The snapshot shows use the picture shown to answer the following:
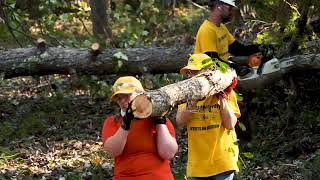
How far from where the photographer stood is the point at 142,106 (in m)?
3.54

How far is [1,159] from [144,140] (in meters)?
3.82

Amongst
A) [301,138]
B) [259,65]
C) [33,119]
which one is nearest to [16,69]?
[33,119]

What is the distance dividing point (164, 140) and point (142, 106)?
16.3 inches

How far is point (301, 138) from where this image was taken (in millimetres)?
7055

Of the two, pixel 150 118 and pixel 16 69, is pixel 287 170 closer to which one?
pixel 150 118

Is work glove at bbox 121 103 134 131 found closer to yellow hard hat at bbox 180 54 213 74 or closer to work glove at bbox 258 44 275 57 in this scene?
yellow hard hat at bbox 180 54 213 74

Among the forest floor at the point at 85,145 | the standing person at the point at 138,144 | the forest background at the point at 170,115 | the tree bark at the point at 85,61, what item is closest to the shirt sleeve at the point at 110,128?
the standing person at the point at 138,144

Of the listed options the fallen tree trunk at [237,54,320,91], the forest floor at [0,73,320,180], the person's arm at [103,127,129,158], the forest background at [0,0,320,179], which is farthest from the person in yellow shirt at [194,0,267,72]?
the person's arm at [103,127,129,158]

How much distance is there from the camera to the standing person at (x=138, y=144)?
3820mm

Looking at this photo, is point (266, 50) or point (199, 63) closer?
point (199, 63)

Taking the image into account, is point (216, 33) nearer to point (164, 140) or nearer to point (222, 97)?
point (222, 97)

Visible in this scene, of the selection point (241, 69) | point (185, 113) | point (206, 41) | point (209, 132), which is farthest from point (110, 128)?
point (241, 69)

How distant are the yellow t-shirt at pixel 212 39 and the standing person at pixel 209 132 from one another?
1.82 meters

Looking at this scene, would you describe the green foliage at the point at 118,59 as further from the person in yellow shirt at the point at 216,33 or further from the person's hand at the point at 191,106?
the person's hand at the point at 191,106
